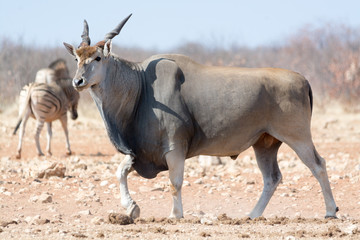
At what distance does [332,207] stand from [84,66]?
351 centimetres

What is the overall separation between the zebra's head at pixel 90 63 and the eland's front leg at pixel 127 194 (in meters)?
1.03

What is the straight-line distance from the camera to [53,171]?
36.3 ft

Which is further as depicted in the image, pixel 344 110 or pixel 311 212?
pixel 344 110

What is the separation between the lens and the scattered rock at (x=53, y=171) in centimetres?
1099

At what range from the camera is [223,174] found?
39.8ft

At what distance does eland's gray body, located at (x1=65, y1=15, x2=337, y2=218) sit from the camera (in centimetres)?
788

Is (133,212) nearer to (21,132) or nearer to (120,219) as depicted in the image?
(120,219)

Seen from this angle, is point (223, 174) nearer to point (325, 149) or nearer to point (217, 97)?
point (217, 97)

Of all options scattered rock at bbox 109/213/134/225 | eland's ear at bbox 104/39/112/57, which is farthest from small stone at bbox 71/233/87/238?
eland's ear at bbox 104/39/112/57

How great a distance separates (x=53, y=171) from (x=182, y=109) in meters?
3.86

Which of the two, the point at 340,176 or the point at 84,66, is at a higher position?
the point at 84,66

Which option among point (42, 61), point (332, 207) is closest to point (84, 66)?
point (332, 207)

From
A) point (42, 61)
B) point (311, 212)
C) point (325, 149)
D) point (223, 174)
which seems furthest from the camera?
point (42, 61)

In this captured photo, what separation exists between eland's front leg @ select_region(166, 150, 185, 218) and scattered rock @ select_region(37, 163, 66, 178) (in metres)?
3.71
